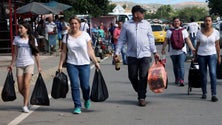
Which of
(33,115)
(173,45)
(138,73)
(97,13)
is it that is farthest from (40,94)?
(97,13)

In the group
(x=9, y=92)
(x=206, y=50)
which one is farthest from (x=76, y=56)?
(x=206, y=50)

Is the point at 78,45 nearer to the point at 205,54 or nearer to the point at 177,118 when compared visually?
the point at 177,118

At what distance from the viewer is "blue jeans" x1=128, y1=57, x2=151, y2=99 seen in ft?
33.6

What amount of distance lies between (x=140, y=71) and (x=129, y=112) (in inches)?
39.2

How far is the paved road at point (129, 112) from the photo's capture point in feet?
28.8

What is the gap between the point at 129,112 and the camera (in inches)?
378

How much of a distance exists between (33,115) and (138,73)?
7.21ft

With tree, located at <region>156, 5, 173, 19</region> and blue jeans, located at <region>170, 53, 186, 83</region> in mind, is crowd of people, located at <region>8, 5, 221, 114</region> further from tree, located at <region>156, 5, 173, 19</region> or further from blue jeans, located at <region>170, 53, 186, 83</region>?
tree, located at <region>156, 5, 173, 19</region>

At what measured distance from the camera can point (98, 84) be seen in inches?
382

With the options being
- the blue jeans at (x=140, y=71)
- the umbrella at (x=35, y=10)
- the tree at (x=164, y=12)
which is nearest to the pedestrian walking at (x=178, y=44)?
the blue jeans at (x=140, y=71)

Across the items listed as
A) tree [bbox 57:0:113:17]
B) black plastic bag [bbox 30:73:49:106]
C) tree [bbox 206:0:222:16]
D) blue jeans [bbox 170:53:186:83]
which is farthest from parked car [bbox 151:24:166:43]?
black plastic bag [bbox 30:73:49:106]

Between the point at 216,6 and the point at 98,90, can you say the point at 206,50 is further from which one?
the point at 216,6

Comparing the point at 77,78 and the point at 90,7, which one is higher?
the point at 90,7

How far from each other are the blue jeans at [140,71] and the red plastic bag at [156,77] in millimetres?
93
